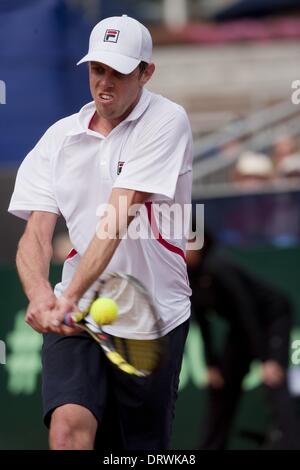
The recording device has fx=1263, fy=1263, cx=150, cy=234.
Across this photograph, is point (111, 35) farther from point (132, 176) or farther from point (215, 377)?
point (215, 377)

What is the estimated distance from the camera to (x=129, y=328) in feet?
17.5

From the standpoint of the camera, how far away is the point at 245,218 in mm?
10203

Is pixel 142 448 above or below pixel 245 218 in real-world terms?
below

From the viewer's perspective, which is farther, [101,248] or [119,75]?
[119,75]

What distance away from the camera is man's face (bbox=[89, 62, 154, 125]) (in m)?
5.22

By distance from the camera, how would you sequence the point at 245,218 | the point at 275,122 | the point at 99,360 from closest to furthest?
the point at 99,360, the point at 245,218, the point at 275,122

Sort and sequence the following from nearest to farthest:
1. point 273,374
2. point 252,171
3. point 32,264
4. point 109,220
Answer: point 109,220 → point 32,264 → point 273,374 → point 252,171

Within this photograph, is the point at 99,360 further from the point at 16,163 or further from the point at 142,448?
the point at 16,163

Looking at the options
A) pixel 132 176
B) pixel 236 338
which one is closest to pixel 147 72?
pixel 132 176

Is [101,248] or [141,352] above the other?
[101,248]

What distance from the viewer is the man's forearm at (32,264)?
518cm

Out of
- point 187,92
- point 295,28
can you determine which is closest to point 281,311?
point 187,92

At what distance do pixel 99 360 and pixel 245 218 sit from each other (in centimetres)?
500

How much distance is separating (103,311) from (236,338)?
15.0ft
